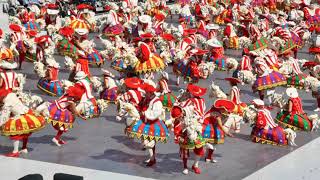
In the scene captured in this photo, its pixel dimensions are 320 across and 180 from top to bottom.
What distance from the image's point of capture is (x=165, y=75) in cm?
1994

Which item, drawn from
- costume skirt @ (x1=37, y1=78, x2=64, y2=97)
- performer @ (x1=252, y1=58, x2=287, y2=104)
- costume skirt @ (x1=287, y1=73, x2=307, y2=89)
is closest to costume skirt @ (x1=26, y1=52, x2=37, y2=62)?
costume skirt @ (x1=37, y1=78, x2=64, y2=97)

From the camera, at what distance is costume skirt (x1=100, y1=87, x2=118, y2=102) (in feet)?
69.0

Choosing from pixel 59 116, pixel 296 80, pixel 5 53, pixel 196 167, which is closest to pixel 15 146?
pixel 59 116

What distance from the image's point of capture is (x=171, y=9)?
36188 millimetres

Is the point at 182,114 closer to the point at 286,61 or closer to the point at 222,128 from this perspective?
the point at 222,128

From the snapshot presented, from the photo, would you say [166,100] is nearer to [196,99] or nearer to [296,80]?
[196,99]

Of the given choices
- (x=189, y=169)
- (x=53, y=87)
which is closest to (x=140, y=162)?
(x=189, y=169)

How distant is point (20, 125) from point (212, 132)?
393cm

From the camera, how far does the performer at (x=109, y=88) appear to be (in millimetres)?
20891

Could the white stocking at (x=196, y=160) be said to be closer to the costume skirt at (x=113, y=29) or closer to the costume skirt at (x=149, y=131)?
the costume skirt at (x=149, y=131)

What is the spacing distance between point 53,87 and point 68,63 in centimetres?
92

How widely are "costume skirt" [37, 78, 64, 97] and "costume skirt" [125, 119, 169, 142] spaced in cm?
681

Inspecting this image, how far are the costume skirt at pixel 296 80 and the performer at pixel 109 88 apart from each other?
5011 millimetres

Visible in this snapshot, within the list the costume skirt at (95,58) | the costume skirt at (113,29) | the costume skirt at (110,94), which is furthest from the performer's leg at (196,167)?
the costume skirt at (113,29)
